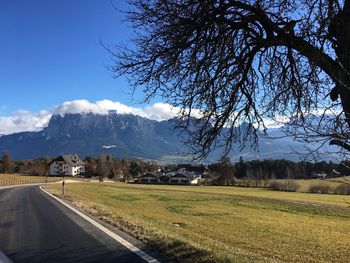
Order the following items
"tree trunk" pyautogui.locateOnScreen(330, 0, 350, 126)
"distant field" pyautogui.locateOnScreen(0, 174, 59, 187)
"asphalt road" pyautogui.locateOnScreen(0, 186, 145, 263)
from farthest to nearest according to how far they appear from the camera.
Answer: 1. "distant field" pyautogui.locateOnScreen(0, 174, 59, 187)
2. "asphalt road" pyautogui.locateOnScreen(0, 186, 145, 263)
3. "tree trunk" pyautogui.locateOnScreen(330, 0, 350, 126)

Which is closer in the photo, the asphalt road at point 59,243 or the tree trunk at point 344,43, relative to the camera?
the tree trunk at point 344,43

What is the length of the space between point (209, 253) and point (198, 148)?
2101 mm

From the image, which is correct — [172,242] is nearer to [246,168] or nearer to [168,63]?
[168,63]

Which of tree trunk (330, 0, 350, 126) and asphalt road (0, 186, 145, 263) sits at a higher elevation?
tree trunk (330, 0, 350, 126)

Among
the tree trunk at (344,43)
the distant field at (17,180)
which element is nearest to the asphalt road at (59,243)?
the tree trunk at (344,43)

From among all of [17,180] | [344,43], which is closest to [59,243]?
[344,43]

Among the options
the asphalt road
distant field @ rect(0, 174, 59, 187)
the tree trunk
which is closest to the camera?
the tree trunk

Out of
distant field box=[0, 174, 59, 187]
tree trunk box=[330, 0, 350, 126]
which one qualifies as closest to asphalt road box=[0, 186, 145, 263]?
tree trunk box=[330, 0, 350, 126]

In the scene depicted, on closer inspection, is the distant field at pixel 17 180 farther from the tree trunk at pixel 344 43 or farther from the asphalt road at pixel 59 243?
the tree trunk at pixel 344 43

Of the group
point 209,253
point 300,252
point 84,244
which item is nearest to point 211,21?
point 209,253

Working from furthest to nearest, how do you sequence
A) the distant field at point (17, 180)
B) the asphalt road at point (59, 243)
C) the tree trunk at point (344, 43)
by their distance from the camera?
the distant field at point (17, 180) → the asphalt road at point (59, 243) → the tree trunk at point (344, 43)

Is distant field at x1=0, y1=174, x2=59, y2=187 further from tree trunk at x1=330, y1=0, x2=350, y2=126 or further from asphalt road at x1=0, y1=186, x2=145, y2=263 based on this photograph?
tree trunk at x1=330, y1=0, x2=350, y2=126

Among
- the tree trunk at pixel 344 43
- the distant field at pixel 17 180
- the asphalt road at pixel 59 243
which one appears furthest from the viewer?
the distant field at pixel 17 180

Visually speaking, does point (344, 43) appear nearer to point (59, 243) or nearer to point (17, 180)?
point (59, 243)
